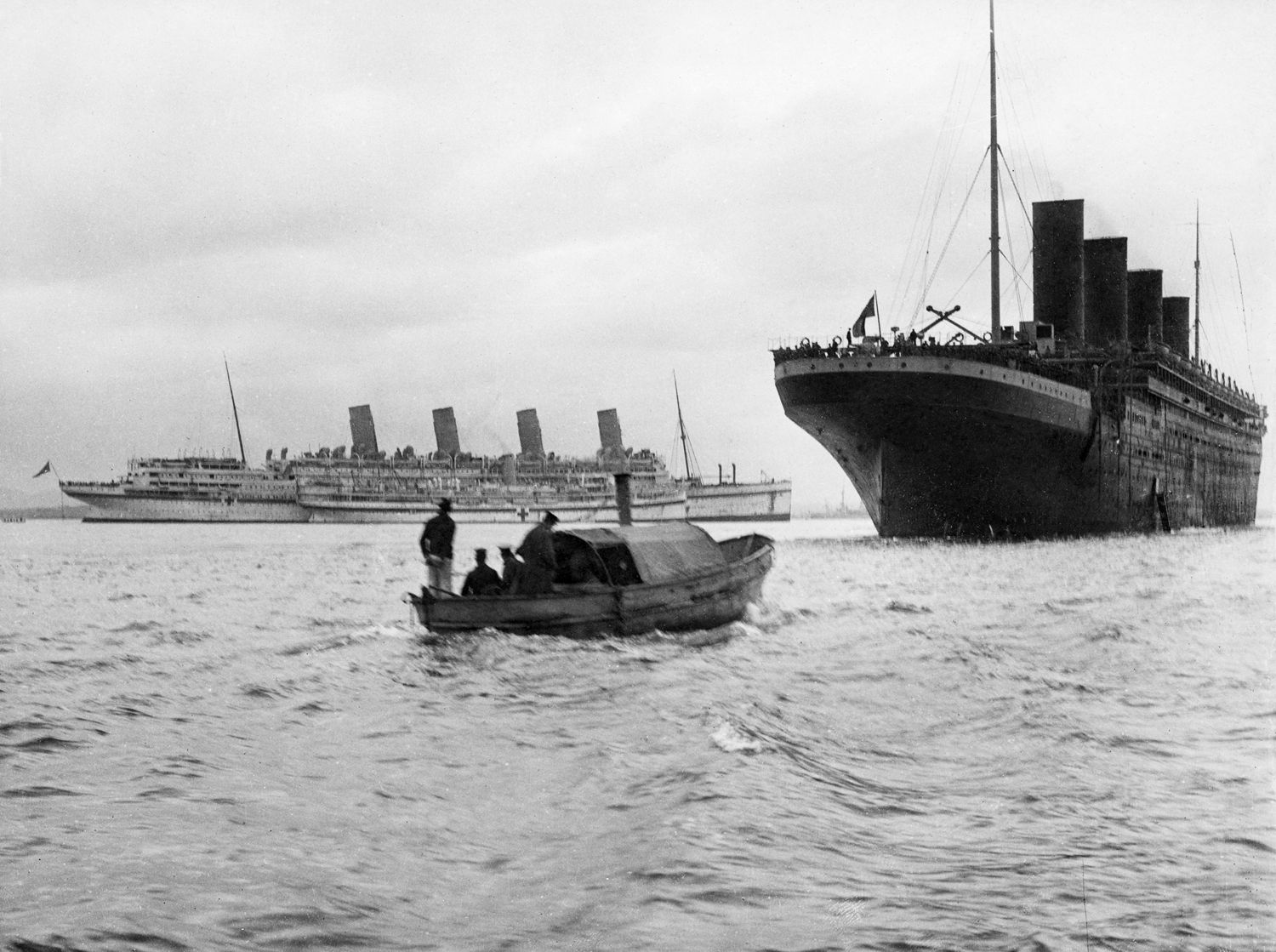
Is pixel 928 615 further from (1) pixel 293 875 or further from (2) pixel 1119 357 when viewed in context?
(2) pixel 1119 357

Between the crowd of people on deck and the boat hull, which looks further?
the crowd of people on deck

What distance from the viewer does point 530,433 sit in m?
137

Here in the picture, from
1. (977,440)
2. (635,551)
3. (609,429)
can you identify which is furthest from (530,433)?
(635,551)

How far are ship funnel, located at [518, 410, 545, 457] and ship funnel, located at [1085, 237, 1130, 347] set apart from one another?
79.9 meters

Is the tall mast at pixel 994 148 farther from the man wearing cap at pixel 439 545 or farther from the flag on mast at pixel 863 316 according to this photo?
the man wearing cap at pixel 439 545

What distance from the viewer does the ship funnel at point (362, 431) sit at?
12970 cm

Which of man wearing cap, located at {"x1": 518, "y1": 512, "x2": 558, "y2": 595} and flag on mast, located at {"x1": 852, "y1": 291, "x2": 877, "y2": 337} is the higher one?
flag on mast, located at {"x1": 852, "y1": 291, "x2": 877, "y2": 337}

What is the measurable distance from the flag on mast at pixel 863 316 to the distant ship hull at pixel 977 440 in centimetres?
125

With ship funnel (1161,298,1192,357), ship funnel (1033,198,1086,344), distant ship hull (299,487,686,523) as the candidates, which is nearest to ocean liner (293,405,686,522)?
distant ship hull (299,487,686,523)

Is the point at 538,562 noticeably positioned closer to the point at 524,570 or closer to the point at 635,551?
the point at 524,570

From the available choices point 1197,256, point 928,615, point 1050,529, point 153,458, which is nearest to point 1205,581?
point 928,615

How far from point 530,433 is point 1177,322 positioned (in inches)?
2988

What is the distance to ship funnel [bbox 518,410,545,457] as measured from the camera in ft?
443

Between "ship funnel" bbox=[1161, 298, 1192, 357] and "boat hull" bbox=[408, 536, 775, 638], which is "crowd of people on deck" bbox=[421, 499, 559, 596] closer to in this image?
"boat hull" bbox=[408, 536, 775, 638]
